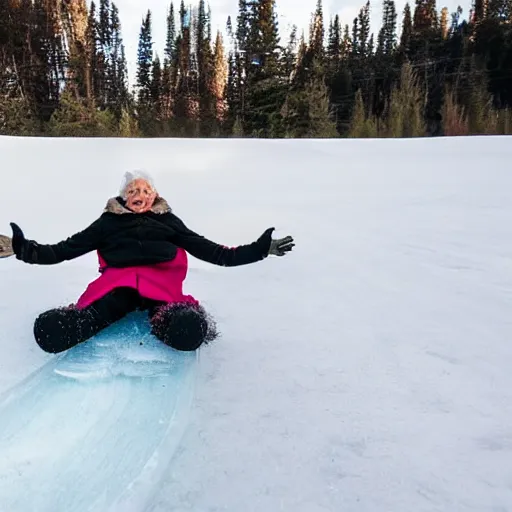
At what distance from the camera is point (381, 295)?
102 inches

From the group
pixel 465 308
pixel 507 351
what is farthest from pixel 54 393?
pixel 465 308

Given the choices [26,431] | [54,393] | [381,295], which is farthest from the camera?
[381,295]

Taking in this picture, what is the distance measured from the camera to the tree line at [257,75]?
66.6 feet

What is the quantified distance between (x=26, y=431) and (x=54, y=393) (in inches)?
7.6

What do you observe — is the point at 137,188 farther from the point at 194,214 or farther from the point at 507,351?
the point at 194,214

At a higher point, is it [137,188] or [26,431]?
[137,188]

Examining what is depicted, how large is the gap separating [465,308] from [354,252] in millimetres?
1255

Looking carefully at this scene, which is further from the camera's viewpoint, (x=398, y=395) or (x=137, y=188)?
(x=137, y=188)

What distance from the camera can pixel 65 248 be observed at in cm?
208

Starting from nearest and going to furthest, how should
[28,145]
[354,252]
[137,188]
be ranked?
[137,188] → [354,252] → [28,145]

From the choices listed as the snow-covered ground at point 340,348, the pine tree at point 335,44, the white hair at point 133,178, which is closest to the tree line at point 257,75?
the pine tree at point 335,44

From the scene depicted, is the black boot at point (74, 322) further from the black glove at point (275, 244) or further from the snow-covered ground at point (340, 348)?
the black glove at point (275, 244)

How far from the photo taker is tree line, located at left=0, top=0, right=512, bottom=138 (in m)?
20.3

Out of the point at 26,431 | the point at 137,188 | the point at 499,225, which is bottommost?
the point at 26,431
